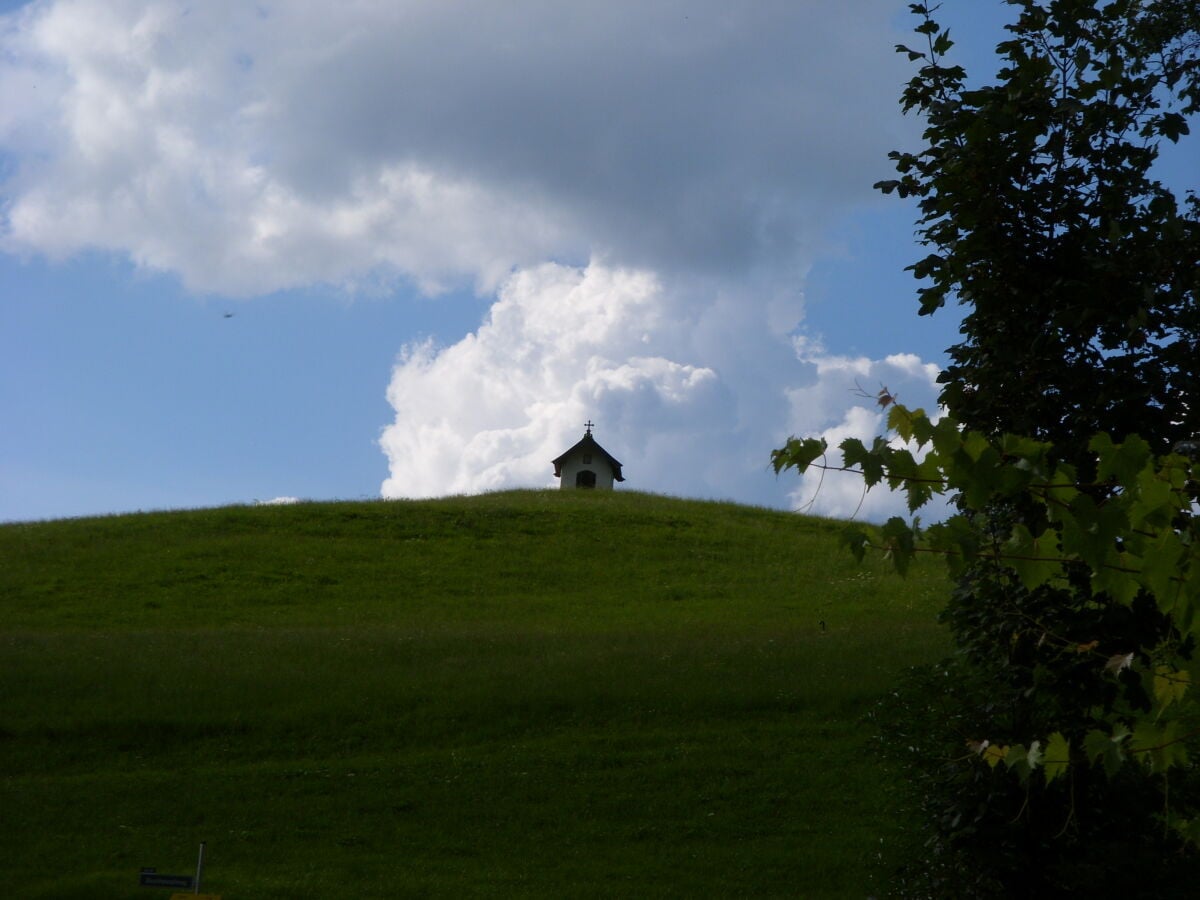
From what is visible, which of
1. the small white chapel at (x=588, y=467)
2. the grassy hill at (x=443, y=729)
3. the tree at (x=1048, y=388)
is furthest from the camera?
the small white chapel at (x=588, y=467)

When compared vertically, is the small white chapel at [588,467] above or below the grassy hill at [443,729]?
above

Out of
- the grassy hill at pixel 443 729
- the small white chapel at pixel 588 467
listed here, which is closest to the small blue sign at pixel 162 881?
the grassy hill at pixel 443 729

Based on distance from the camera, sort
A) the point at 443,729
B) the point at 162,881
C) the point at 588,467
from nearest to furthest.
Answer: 1. the point at 162,881
2. the point at 443,729
3. the point at 588,467

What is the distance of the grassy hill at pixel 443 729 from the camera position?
1409 centimetres

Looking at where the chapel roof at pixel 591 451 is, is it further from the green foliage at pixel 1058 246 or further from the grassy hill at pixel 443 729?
the green foliage at pixel 1058 246

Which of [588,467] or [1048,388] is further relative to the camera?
[588,467]

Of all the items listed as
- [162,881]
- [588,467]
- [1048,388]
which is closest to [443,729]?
[162,881]

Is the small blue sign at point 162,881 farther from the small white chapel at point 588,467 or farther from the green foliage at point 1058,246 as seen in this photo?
the small white chapel at point 588,467

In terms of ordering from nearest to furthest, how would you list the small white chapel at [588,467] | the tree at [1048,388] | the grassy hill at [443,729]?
the tree at [1048,388] < the grassy hill at [443,729] < the small white chapel at [588,467]

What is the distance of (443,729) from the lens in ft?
65.1

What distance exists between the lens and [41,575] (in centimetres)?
3666

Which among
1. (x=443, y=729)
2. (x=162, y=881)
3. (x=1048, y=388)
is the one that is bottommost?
(x=443, y=729)

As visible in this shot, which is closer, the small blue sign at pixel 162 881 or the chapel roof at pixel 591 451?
the small blue sign at pixel 162 881

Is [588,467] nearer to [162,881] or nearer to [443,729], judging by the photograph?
[443,729]
